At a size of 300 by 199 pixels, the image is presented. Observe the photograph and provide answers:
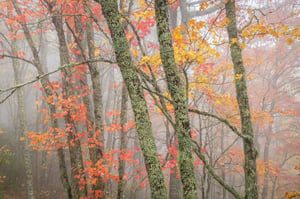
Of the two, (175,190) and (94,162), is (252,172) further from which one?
(175,190)

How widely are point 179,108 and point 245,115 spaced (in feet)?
7.29

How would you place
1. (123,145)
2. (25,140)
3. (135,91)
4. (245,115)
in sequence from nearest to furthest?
(135,91) < (245,115) < (123,145) < (25,140)

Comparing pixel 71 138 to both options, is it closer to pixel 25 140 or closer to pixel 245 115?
pixel 25 140

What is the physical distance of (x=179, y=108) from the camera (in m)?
3.26

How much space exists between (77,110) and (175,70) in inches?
181

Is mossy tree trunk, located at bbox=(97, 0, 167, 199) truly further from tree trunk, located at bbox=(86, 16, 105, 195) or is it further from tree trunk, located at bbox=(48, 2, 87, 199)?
tree trunk, located at bbox=(48, 2, 87, 199)

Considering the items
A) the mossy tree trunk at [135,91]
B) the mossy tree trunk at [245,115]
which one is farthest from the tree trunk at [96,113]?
the mossy tree trunk at [245,115]

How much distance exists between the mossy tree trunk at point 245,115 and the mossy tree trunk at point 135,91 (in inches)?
95.6

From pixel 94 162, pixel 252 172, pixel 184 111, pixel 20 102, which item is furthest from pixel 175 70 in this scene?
pixel 20 102

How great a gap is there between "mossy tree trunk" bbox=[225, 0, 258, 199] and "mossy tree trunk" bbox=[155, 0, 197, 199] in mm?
1924

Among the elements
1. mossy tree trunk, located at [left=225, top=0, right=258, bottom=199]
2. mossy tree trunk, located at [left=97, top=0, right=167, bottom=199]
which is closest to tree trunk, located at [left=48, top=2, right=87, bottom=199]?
mossy tree trunk, located at [left=97, top=0, right=167, bottom=199]

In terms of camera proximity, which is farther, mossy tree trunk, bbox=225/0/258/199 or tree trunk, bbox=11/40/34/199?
tree trunk, bbox=11/40/34/199

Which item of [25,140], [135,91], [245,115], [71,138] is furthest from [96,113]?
[25,140]

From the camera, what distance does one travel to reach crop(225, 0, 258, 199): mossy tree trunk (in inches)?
177
